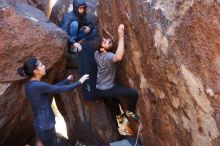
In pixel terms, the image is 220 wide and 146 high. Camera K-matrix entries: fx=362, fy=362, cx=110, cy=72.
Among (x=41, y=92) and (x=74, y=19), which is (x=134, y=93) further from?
(x=74, y=19)

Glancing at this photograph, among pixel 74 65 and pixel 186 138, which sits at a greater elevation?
pixel 74 65

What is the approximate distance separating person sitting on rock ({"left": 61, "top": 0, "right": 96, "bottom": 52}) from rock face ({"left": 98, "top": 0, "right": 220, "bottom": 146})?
98 centimetres

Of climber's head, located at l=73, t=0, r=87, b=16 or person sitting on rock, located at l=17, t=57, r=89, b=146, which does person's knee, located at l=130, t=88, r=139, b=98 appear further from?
climber's head, located at l=73, t=0, r=87, b=16

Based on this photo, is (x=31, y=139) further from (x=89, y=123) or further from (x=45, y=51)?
(x=45, y=51)

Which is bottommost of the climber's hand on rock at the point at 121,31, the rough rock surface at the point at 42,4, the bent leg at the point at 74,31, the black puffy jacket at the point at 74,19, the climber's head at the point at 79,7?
the climber's hand on rock at the point at 121,31

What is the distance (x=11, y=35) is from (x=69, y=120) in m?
2.18

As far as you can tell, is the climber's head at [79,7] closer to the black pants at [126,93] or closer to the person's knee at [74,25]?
the person's knee at [74,25]

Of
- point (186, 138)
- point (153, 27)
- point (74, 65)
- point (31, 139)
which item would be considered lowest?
point (31, 139)

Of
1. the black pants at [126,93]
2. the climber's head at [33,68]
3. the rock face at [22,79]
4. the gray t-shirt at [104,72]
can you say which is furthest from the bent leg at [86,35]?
the climber's head at [33,68]

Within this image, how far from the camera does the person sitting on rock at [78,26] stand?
21.3ft

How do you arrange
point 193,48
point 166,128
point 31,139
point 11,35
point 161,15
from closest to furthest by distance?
1. point 193,48
2. point 161,15
3. point 166,128
4. point 11,35
5. point 31,139

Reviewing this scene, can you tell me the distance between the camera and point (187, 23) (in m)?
3.93

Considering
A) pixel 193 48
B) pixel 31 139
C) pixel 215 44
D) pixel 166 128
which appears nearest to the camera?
pixel 215 44

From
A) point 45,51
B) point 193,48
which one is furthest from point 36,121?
point 193,48
